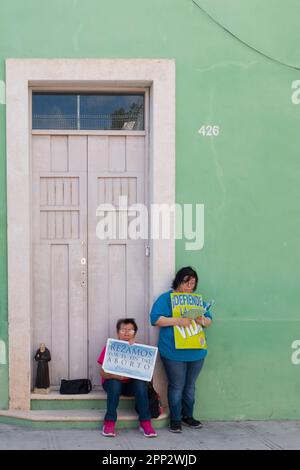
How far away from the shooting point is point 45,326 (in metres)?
7.12

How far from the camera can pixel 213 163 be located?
23.0ft

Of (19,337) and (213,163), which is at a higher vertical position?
(213,163)

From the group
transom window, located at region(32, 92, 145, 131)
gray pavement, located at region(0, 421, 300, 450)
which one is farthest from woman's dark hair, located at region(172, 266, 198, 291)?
transom window, located at region(32, 92, 145, 131)

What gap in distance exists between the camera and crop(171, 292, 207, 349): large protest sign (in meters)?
6.72

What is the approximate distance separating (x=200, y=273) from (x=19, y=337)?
1.75 meters

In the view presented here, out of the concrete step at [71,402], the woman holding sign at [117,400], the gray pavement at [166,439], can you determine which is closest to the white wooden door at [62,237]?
the concrete step at [71,402]

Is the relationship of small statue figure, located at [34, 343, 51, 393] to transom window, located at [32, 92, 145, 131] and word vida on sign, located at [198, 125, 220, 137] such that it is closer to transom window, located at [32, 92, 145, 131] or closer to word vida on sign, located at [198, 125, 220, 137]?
Result: transom window, located at [32, 92, 145, 131]

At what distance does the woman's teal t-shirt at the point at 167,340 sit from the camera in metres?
6.73

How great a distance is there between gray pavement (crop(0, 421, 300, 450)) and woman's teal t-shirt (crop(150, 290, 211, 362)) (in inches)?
26.0

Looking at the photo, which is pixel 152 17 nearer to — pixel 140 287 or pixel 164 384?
pixel 140 287
